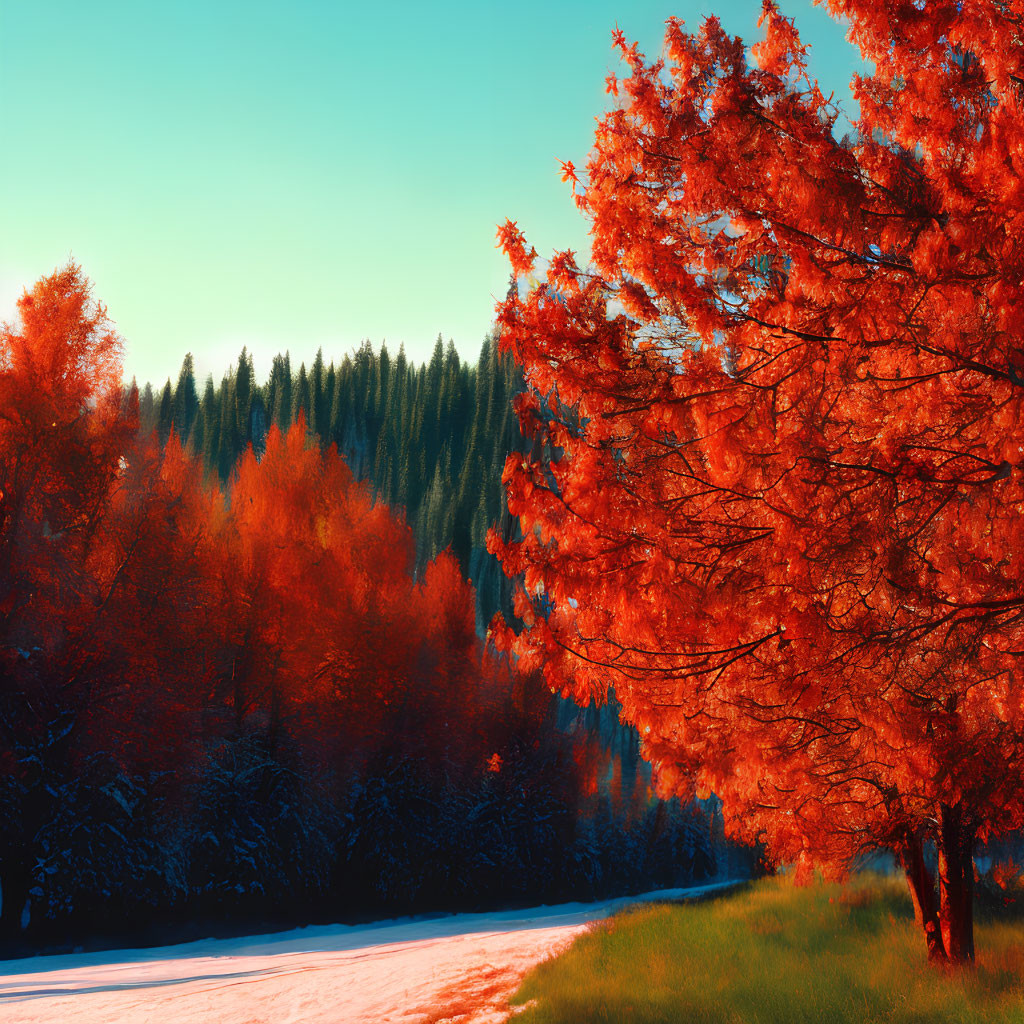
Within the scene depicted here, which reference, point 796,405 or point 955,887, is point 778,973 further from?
point 796,405

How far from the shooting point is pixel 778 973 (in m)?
8.17

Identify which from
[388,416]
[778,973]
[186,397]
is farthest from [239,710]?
[186,397]

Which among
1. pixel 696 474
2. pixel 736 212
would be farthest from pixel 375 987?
pixel 736 212

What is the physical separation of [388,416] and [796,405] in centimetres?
9498

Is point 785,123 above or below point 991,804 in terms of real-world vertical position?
above

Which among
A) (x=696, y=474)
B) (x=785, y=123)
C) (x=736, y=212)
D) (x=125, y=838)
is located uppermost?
(x=785, y=123)

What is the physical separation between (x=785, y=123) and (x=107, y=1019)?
400 inches

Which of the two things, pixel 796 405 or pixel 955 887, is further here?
pixel 955 887

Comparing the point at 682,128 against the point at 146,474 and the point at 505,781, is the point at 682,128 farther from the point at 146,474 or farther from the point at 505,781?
the point at 505,781

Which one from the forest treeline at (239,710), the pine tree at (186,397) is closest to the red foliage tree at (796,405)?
the forest treeline at (239,710)

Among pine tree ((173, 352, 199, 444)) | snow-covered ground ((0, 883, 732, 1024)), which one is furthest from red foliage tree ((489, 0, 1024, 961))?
pine tree ((173, 352, 199, 444))

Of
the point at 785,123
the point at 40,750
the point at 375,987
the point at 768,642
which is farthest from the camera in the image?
the point at 40,750

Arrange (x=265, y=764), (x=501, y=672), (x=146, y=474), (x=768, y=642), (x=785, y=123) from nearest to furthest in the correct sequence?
(x=785, y=123) → (x=768, y=642) → (x=146, y=474) → (x=265, y=764) → (x=501, y=672)

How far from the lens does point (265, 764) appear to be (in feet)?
72.0
